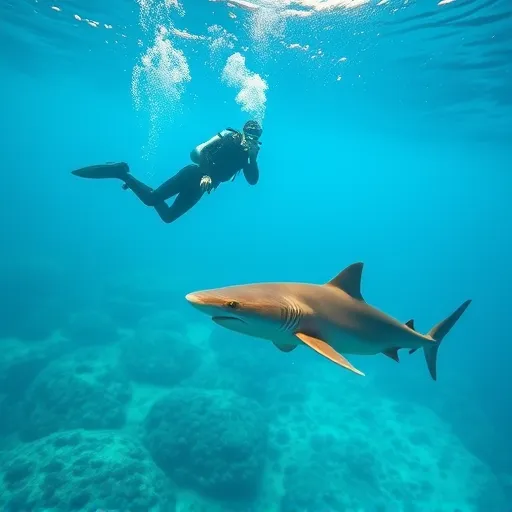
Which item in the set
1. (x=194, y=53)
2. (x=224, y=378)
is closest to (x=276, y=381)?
(x=224, y=378)

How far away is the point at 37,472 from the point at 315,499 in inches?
355

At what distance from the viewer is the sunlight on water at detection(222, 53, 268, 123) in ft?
80.7

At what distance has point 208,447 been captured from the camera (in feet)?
39.2

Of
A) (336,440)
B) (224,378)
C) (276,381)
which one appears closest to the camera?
(336,440)

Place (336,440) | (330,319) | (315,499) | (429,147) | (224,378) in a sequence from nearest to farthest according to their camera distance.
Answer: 1. (330,319)
2. (315,499)
3. (336,440)
4. (224,378)
5. (429,147)

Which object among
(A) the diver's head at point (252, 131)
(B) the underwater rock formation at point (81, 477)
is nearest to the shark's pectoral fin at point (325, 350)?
(A) the diver's head at point (252, 131)

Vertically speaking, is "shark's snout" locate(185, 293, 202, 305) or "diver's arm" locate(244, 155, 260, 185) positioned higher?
"diver's arm" locate(244, 155, 260, 185)

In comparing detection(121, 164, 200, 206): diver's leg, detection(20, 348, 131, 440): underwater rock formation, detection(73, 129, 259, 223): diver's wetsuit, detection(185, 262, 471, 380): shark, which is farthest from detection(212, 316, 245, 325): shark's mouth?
detection(20, 348, 131, 440): underwater rock formation

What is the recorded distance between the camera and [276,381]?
20.9 metres

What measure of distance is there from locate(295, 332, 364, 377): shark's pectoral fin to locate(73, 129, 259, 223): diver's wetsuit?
4.49m

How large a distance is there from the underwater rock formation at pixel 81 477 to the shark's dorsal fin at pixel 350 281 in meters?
8.72

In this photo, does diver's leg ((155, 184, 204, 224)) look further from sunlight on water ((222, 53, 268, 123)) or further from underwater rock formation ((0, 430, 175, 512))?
sunlight on water ((222, 53, 268, 123))

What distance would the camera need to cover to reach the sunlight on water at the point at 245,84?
24.6 m

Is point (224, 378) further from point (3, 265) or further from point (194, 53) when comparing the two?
point (3, 265)
